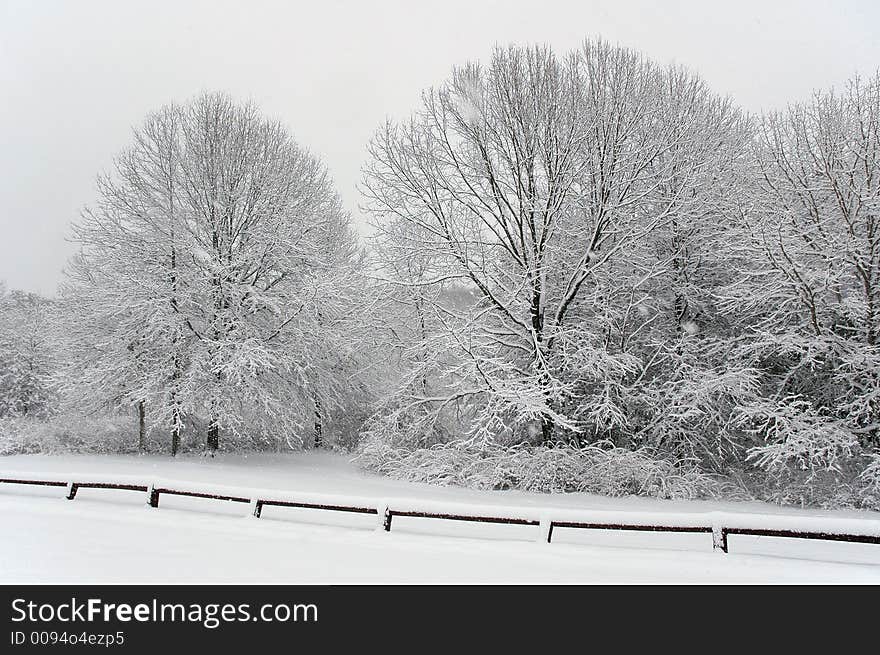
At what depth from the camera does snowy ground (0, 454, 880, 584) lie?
259 inches

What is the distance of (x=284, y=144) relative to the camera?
78.9ft

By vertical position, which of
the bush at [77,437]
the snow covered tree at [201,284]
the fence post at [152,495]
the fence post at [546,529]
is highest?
the snow covered tree at [201,284]

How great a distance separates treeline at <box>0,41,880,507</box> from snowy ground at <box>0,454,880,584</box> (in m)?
4.66

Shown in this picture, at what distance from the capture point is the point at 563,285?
54.7 feet

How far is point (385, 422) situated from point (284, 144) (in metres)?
12.7

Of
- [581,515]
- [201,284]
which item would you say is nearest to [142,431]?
[201,284]

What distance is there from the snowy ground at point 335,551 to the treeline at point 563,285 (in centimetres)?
466

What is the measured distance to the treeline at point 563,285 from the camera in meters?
14.4

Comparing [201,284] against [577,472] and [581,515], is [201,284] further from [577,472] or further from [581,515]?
[581,515]

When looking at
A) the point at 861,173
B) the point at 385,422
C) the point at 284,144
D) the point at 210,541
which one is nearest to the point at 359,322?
the point at 385,422

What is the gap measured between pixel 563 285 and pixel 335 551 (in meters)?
11.1

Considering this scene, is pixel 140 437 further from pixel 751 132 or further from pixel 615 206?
pixel 751 132

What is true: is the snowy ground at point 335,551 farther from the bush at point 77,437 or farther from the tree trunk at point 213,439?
the bush at point 77,437

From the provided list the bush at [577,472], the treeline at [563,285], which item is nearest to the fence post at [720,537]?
the treeline at [563,285]
